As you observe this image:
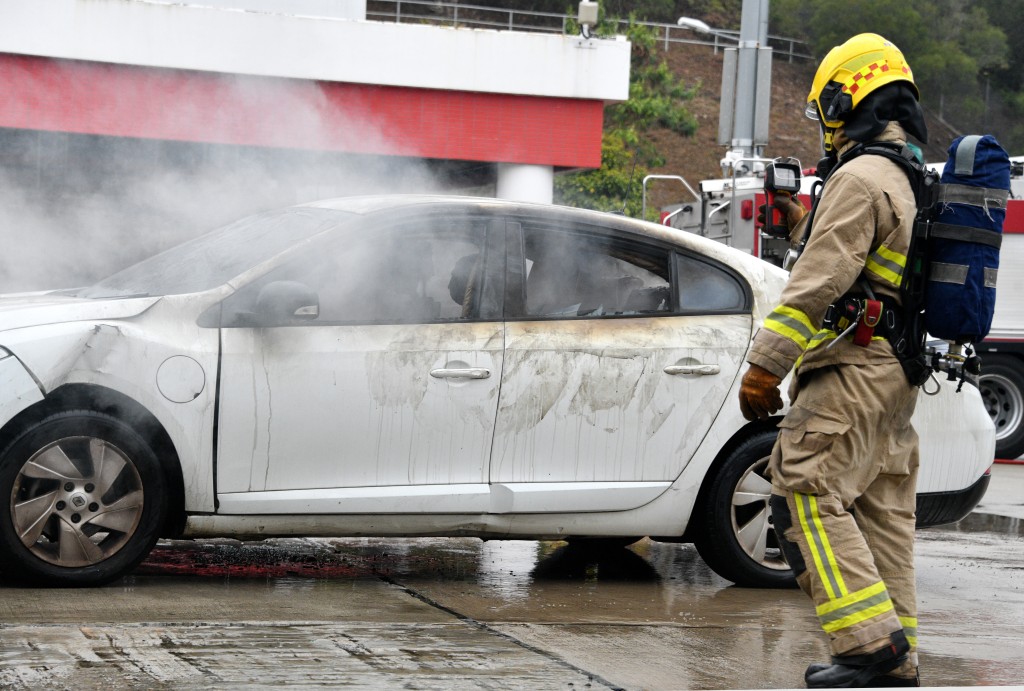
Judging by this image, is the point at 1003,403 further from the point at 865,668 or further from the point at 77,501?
the point at 77,501

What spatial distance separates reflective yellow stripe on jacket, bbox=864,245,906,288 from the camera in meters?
4.16

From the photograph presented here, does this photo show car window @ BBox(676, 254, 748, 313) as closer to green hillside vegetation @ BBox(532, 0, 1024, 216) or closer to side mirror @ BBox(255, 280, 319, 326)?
side mirror @ BBox(255, 280, 319, 326)

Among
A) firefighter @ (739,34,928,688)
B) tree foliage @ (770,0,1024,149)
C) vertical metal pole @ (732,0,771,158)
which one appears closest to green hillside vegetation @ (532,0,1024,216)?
tree foliage @ (770,0,1024,149)

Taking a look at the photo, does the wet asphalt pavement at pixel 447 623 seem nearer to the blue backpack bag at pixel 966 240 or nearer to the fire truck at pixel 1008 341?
the blue backpack bag at pixel 966 240

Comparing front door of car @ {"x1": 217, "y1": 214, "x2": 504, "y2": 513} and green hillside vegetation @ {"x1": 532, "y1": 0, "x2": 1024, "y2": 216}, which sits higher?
green hillside vegetation @ {"x1": 532, "y1": 0, "x2": 1024, "y2": 216}

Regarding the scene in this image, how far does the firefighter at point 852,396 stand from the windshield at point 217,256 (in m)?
2.05

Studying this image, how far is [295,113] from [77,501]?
1031 cm

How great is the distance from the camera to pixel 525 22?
58.1m

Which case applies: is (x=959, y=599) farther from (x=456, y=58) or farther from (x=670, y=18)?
(x=670, y=18)

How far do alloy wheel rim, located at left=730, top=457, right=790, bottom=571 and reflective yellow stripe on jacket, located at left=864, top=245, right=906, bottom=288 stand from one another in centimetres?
167

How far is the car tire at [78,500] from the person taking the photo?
4.88 m

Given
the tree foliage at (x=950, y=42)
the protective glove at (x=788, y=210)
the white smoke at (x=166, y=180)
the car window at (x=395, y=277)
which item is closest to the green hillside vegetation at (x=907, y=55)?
the tree foliage at (x=950, y=42)

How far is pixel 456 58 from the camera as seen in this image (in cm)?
1650

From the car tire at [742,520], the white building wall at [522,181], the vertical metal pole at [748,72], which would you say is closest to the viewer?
the car tire at [742,520]
